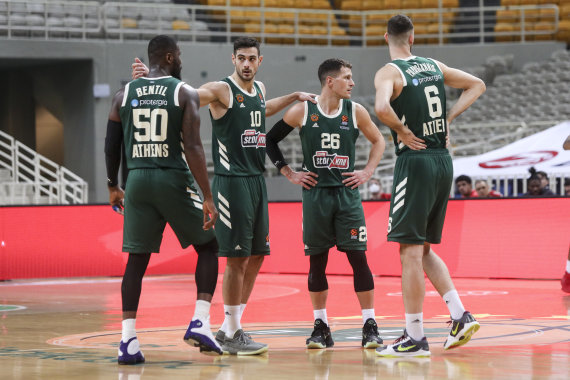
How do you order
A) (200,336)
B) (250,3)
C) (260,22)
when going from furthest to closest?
(250,3)
(260,22)
(200,336)

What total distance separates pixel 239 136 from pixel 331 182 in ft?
2.74

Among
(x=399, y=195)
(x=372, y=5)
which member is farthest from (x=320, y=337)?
(x=372, y=5)

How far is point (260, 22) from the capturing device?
2691 cm

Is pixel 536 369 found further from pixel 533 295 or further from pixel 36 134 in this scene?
pixel 36 134

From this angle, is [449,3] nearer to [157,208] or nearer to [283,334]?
[283,334]

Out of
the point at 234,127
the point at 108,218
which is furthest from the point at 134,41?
the point at 234,127

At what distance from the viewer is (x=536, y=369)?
5699 mm

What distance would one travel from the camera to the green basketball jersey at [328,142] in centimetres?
744

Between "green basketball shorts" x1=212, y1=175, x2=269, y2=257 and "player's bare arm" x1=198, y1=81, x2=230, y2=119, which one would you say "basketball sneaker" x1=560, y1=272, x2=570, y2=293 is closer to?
"green basketball shorts" x1=212, y1=175, x2=269, y2=257

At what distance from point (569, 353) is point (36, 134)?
926 inches

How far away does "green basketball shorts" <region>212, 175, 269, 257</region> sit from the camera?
6957 mm

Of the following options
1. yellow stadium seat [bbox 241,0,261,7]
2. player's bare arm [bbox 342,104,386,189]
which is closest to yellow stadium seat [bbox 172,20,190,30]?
yellow stadium seat [bbox 241,0,261,7]

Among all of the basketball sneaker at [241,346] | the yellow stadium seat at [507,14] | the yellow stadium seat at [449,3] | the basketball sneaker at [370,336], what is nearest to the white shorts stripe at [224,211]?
Result: the basketball sneaker at [241,346]

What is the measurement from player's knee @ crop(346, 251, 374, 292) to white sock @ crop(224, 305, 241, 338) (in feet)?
3.16
